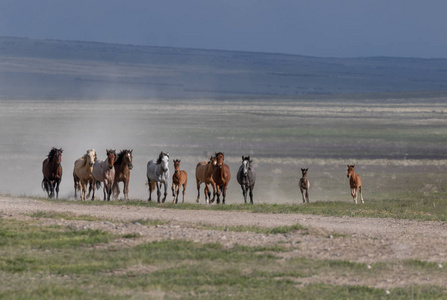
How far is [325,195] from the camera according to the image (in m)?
35.2

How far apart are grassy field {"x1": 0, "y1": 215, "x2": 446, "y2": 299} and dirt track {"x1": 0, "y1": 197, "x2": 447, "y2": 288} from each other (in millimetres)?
439

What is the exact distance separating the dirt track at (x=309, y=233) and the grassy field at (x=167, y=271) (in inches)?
17.3

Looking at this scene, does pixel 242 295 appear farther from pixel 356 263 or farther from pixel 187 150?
pixel 187 150

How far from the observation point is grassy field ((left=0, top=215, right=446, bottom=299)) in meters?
12.8

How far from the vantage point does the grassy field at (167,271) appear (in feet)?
41.9

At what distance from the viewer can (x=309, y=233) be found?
61.1 ft

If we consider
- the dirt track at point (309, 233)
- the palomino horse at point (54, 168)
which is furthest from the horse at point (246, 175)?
the palomino horse at point (54, 168)

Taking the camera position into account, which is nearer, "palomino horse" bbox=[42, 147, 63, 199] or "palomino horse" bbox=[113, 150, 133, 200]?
"palomino horse" bbox=[113, 150, 133, 200]

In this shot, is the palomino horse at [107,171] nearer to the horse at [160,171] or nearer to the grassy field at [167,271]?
the horse at [160,171]

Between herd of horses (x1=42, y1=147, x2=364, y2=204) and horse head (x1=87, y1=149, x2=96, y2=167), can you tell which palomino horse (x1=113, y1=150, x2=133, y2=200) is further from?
horse head (x1=87, y1=149, x2=96, y2=167)

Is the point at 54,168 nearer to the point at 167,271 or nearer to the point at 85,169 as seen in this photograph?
the point at 85,169

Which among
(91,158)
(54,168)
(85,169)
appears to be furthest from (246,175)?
(54,168)

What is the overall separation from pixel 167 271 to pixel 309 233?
198 inches

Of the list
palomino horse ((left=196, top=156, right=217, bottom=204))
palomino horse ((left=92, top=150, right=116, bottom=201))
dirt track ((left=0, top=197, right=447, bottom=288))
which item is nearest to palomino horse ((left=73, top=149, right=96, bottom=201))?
palomino horse ((left=92, top=150, right=116, bottom=201))
